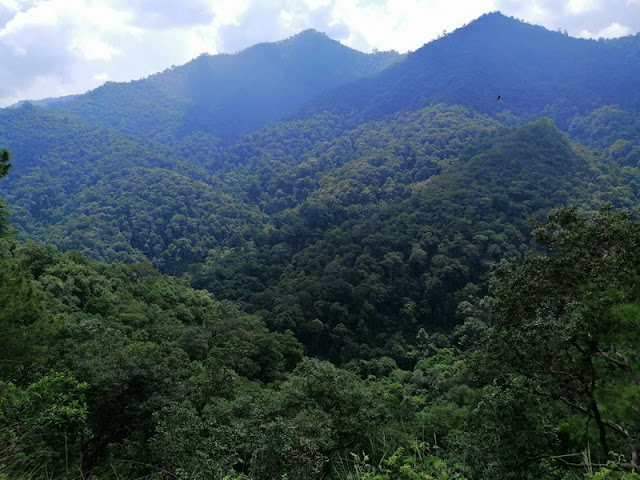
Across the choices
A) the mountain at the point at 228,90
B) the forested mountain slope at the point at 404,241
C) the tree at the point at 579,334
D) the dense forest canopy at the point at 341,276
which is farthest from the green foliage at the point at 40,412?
the mountain at the point at 228,90

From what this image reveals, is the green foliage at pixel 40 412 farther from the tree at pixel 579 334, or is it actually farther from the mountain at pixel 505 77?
the mountain at pixel 505 77

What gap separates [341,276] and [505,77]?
116 metres

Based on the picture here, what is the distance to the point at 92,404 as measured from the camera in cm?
1016

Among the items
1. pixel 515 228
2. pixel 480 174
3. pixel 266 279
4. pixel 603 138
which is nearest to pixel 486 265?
pixel 515 228

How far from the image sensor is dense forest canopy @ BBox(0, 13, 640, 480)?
6.84 metres

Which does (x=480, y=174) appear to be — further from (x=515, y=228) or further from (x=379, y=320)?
(x=379, y=320)

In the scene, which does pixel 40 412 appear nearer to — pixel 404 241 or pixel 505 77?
pixel 404 241

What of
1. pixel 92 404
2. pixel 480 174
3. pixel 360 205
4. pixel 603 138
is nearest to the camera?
pixel 92 404

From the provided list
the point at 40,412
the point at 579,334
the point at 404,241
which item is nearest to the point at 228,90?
the point at 404,241

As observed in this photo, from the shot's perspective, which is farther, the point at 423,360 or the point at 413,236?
the point at 413,236

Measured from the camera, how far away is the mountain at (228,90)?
472 ft

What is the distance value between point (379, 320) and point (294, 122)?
107318mm

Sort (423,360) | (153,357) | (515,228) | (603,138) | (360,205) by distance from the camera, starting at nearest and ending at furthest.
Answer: (153,357), (423,360), (515,228), (360,205), (603,138)

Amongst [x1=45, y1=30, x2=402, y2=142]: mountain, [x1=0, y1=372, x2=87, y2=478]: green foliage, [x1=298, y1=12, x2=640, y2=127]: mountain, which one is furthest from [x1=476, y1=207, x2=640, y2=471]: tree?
[x1=45, y1=30, x2=402, y2=142]: mountain
